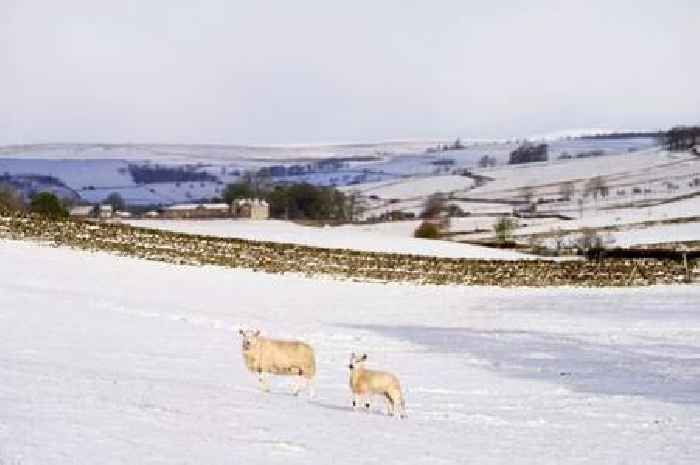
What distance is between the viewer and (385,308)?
153ft

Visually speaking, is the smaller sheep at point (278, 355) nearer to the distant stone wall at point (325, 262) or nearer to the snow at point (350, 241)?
the distant stone wall at point (325, 262)

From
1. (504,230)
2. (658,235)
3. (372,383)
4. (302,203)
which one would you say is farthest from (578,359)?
(302,203)

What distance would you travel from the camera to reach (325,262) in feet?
219

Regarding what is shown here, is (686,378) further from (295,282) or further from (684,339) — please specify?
(295,282)

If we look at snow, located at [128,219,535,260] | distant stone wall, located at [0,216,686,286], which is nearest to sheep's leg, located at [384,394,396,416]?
distant stone wall, located at [0,216,686,286]

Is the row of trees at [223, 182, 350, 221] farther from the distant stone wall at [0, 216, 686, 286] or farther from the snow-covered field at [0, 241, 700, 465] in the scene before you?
the snow-covered field at [0, 241, 700, 465]

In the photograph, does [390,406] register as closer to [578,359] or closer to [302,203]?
[578,359]

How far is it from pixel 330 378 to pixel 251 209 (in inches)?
6017

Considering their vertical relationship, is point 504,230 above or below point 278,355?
below

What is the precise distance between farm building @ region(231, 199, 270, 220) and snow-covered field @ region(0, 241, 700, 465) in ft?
404

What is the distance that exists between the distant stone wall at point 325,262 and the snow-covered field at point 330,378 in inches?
460

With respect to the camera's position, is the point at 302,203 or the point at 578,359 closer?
the point at 578,359

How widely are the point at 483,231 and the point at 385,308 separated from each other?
119m

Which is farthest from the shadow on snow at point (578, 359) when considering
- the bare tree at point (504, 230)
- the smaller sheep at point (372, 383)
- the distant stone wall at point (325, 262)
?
the bare tree at point (504, 230)
